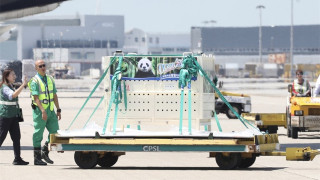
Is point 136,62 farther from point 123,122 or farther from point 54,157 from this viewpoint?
point 54,157

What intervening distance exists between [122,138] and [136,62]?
57.7 inches

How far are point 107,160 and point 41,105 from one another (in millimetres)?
1455

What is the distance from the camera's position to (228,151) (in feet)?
57.7

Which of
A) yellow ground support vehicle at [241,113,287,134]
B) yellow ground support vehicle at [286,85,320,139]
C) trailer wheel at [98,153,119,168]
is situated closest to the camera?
trailer wheel at [98,153,119,168]

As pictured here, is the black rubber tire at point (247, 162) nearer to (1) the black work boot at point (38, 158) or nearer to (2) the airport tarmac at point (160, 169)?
(2) the airport tarmac at point (160, 169)

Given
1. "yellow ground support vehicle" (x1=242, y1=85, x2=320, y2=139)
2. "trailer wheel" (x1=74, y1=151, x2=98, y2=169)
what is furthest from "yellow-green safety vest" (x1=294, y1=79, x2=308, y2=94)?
"trailer wheel" (x1=74, y1=151, x2=98, y2=169)

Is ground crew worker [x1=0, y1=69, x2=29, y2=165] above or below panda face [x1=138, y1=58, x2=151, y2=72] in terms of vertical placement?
below

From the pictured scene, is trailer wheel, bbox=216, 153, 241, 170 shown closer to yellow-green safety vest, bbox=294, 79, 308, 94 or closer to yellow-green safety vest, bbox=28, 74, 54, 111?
yellow-green safety vest, bbox=28, 74, 54, 111

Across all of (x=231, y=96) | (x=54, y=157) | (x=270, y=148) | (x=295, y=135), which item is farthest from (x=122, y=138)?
(x=231, y=96)

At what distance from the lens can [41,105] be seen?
18.8m

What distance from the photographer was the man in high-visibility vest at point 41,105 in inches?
741

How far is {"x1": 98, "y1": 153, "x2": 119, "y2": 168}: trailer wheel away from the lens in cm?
1873

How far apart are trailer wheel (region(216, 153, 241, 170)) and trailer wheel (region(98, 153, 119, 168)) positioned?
75.6 inches

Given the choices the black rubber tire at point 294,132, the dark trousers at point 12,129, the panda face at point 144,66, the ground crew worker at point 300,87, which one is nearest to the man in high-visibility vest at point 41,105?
the dark trousers at point 12,129
